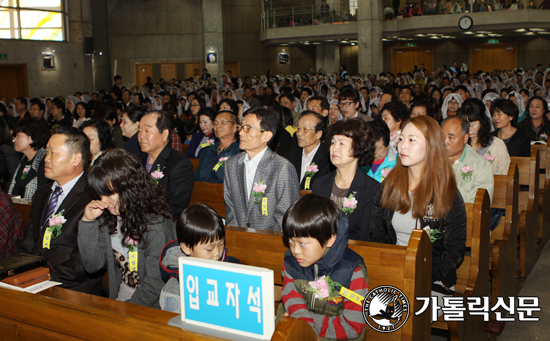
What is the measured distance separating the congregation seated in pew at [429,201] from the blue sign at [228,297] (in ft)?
4.96

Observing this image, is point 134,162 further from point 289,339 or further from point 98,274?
point 289,339

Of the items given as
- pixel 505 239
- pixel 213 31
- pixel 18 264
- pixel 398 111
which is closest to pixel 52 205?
pixel 18 264

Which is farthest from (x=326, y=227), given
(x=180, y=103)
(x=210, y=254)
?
(x=180, y=103)

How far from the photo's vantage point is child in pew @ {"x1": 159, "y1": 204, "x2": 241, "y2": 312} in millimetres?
2172

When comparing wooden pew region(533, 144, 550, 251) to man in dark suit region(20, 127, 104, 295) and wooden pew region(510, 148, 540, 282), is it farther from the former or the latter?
man in dark suit region(20, 127, 104, 295)

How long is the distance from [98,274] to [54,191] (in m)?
0.58

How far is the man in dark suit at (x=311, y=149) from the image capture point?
417 cm

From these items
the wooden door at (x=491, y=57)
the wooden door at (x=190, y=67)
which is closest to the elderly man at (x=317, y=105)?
the wooden door at (x=190, y=67)

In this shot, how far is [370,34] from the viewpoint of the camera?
20344 millimetres

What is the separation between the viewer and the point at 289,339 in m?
1.32

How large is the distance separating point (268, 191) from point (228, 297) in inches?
75.3

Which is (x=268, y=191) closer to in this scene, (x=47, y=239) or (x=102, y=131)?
(x=47, y=239)

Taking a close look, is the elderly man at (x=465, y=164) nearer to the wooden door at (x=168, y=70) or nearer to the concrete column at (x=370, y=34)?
the concrete column at (x=370, y=34)

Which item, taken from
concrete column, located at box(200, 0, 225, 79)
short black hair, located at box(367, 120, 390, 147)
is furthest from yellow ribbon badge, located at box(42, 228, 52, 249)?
concrete column, located at box(200, 0, 225, 79)
